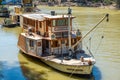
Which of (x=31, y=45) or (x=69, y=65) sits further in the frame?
(x=31, y=45)

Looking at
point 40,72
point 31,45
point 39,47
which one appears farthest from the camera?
point 31,45

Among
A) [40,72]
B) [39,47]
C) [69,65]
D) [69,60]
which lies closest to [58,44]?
[39,47]

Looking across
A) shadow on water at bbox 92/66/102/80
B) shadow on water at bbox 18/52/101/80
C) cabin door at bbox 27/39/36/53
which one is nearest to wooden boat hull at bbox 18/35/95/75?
shadow on water at bbox 18/52/101/80

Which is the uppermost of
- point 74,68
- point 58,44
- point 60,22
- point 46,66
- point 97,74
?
point 60,22

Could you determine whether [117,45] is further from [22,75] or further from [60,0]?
[60,0]

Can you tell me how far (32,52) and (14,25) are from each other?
2605cm

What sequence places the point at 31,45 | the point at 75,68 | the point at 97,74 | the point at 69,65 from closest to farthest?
the point at 75,68
the point at 69,65
the point at 97,74
the point at 31,45

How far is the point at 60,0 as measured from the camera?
116875mm

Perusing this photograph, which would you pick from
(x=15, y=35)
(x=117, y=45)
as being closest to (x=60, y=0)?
(x=15, y=35)

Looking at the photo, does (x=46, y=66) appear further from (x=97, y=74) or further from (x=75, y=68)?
(x=97, y=74)

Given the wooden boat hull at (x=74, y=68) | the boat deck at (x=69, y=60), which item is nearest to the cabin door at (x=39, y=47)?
the boat deck at (x=69, y=60)

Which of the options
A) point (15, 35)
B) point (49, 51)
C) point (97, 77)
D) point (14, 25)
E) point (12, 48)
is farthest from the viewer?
point (14, 25)

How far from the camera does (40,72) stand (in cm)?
2534

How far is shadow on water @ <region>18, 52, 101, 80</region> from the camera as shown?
78.1 feet
